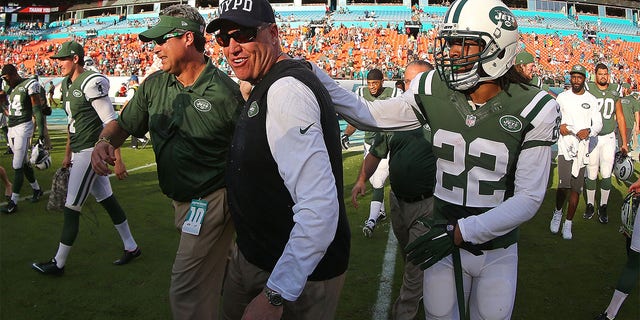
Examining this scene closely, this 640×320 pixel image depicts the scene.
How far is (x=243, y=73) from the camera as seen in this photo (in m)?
2.05

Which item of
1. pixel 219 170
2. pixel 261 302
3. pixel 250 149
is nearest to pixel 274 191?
pixel 250 149

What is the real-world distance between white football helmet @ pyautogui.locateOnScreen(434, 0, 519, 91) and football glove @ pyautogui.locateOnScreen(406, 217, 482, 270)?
26.3 inches

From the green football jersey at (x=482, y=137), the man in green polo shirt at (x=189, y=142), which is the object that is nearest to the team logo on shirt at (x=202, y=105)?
the man in green polo shirt at (x=189, y=142)

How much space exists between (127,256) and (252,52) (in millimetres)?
3964

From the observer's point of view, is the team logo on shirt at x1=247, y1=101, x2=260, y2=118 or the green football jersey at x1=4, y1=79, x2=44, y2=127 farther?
the green football jersey at x1=4, y1=79, x2=44, y2=127

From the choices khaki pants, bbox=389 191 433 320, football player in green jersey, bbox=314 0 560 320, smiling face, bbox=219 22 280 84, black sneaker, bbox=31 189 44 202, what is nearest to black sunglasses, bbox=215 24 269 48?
smiling face, bbox=219 22 280 84

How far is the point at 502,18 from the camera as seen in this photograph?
7.66 feet

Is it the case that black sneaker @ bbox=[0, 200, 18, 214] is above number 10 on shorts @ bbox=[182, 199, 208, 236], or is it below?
below

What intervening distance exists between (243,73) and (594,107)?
6.10 metres

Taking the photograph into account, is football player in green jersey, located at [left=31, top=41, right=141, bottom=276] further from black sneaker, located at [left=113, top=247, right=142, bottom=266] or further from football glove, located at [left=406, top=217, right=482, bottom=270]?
football glove, located at [left=406, top=217, right=482, bottom=270]

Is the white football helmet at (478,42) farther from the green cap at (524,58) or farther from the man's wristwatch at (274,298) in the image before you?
the green cap at (524,58)

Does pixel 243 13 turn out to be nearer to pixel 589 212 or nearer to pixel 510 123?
pixel 510 123

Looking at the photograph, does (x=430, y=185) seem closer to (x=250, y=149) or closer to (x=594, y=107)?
(x=250, y=149)

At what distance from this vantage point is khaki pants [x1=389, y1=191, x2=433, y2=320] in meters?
3.83
